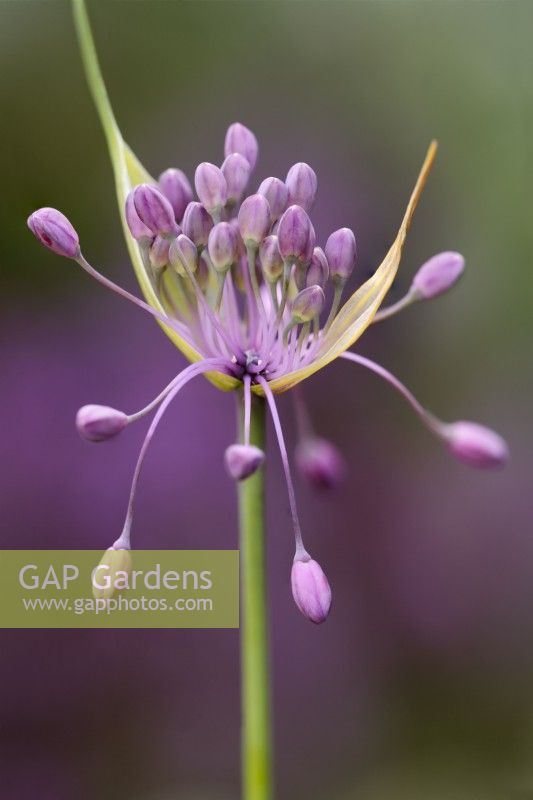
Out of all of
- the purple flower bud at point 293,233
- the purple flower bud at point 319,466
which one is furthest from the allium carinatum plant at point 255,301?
the purple flower bud at point 319,466

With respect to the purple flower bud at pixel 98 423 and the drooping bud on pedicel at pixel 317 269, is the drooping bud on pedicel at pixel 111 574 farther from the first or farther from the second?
the drooping bud on pedicel at pixel 317 269

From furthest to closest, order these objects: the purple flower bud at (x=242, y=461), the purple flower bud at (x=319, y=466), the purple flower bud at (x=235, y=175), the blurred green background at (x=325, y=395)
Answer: the blurred green background at (x=325, y=395) → the purple flower bud at (x=319, y=466) → the purple flower bud at (x=235, y=175) → the purple flower bud at (x=242, y=461)

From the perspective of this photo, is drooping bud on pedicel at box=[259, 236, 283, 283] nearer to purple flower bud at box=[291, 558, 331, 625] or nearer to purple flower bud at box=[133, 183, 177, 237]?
purple flower bud at box=[133, 183, 177, 237]

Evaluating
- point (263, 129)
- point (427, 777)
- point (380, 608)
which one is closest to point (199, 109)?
point (263, 129)

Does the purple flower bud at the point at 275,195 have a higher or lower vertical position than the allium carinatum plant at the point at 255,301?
higher

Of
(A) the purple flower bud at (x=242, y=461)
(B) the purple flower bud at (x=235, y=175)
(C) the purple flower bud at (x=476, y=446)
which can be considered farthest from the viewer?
(B) the purple flower bud at (x=235, y=175)
